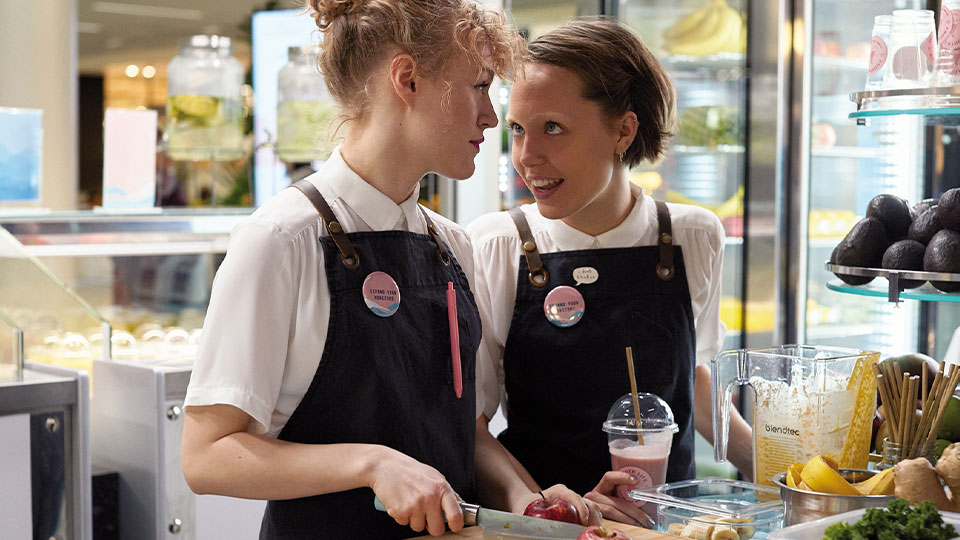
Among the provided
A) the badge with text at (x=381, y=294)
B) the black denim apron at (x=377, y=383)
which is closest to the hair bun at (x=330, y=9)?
the black denim apron at (x=377, y=383)

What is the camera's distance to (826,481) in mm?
1547

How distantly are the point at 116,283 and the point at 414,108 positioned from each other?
190cm

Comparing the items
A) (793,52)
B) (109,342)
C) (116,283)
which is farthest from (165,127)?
(793,52)

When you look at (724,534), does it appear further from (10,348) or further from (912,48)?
(10,348)

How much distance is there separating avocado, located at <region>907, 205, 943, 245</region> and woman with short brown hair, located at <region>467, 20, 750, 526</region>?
41cm

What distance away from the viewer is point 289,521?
1626mm

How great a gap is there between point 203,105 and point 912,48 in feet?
7.35

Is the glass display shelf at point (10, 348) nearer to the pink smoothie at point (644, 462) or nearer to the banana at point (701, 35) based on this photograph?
the pink smoothie at point (644, 462)

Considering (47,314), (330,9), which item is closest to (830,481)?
(330,9)

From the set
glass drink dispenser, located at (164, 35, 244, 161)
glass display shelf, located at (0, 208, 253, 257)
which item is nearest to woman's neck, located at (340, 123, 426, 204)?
glass display shelf, located at (0, 208, 253, 257)

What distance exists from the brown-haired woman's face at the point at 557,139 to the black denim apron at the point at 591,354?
13cm

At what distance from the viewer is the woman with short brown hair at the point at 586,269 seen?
2039 mm

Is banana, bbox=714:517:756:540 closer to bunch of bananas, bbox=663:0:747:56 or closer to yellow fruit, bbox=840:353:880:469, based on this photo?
yellow fruit, bbox=840:353:880:469

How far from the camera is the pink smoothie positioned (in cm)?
179
